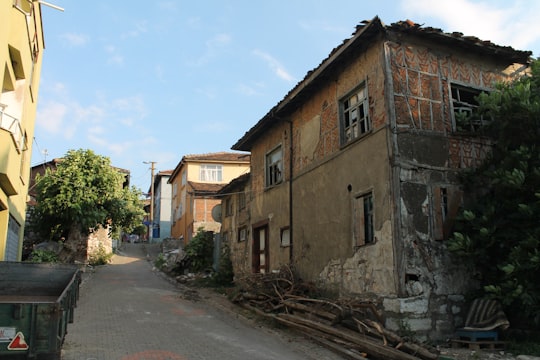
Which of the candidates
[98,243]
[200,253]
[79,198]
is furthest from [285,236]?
[98,243]

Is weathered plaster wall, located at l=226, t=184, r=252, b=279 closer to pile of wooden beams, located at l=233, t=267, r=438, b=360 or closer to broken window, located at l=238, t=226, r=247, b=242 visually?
broken window, located at l=238, t=226, r=247, b=242

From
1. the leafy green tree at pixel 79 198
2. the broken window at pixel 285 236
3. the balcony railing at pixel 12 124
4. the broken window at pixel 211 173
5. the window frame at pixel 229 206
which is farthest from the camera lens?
the broken window at pixel 211 173

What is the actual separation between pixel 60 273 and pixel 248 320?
5721 mm

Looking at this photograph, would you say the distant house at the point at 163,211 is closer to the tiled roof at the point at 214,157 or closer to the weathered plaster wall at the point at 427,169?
the tiled roof at the point at 214,157

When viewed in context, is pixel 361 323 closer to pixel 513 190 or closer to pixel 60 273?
pixel 513 190

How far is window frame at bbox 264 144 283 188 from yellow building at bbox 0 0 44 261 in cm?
787

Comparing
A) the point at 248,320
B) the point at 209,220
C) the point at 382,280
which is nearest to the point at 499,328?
the point at 382,280

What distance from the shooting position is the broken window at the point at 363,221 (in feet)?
34.6

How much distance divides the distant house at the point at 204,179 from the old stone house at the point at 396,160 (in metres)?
19.2

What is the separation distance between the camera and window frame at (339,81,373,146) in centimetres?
1096

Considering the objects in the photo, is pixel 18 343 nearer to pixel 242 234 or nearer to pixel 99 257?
pixel 242 234

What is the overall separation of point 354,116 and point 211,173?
23.5 m

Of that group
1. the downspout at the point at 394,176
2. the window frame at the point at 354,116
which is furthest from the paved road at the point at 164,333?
the window frame at the point at 354,116

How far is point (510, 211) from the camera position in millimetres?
9305
